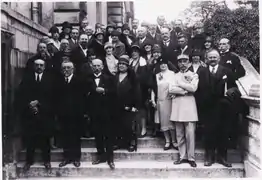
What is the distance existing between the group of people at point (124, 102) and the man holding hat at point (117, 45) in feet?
1.79

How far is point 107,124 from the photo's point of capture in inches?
154

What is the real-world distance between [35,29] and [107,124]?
5.66ft

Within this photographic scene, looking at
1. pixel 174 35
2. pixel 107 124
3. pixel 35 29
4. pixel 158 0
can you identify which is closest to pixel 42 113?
pixel 107 124

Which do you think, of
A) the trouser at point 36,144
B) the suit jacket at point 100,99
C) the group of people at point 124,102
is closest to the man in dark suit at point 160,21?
the group of people at point 124,102

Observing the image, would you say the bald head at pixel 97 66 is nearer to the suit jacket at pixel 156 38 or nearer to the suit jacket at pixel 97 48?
the suit jacket at pixel 97 48

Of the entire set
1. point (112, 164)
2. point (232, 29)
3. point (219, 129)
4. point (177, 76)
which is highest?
point (232, 29)

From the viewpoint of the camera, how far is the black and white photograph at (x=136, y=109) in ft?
12.5

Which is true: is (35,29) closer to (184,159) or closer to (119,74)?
(119,74)

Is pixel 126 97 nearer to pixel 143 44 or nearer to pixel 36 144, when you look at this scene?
pixel 143 44

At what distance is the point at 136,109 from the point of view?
3982mm

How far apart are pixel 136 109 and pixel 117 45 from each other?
1130 millimetres

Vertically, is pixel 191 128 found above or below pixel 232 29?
below

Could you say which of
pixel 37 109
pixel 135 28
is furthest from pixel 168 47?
pixel 37 109

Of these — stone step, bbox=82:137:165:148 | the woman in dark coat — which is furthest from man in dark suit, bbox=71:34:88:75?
stone step, bbox=82:137:165:148
